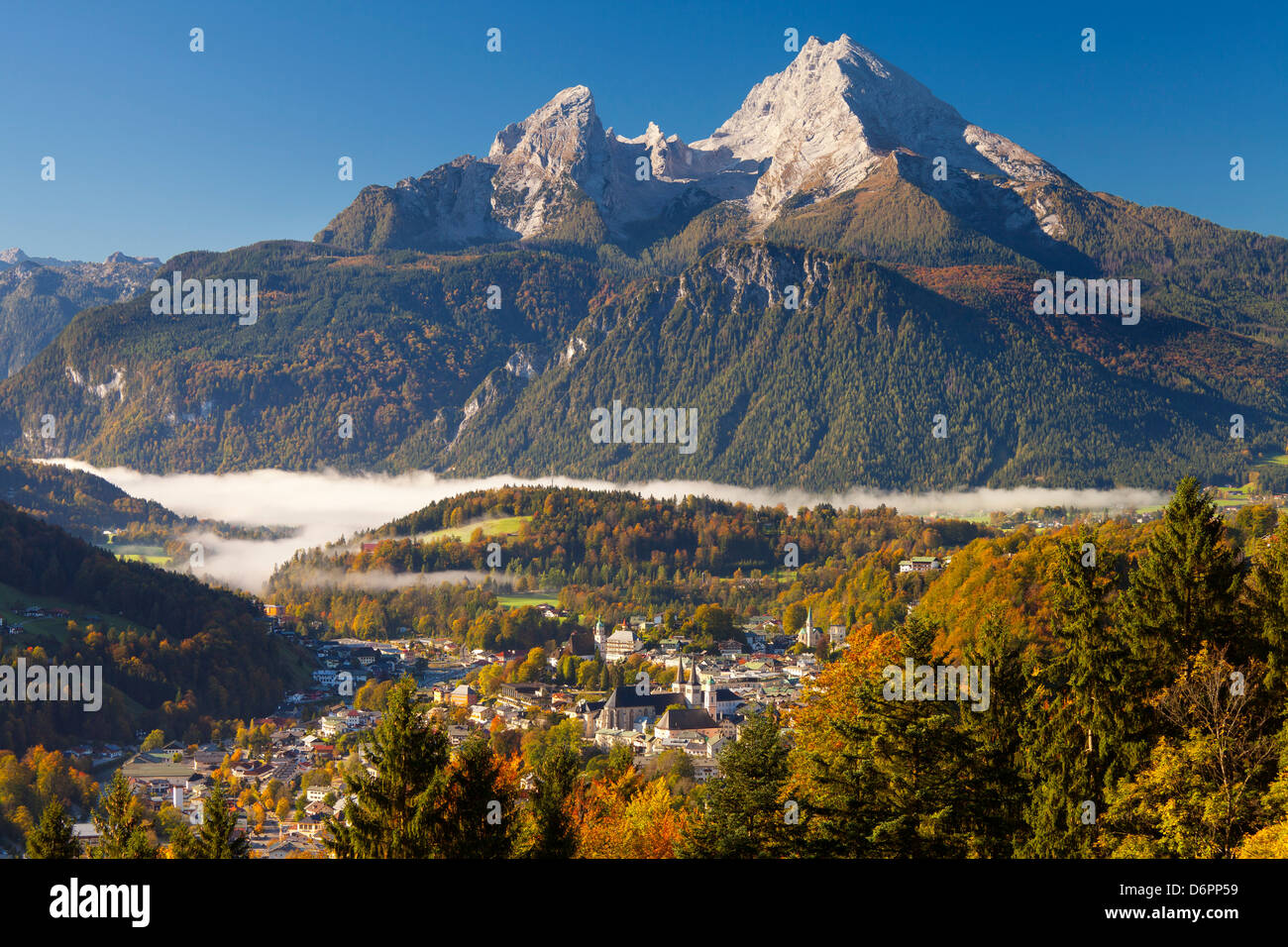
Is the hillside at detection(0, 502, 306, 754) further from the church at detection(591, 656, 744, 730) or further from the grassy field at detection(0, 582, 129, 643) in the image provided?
the church at detection(591, 656, 744, 730)

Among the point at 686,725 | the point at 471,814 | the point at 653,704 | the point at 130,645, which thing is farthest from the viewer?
the point at 130,645

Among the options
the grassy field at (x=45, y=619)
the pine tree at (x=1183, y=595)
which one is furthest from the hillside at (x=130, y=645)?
the pine tree at (x=1183, y=595)

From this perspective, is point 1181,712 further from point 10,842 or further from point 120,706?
point 120,706

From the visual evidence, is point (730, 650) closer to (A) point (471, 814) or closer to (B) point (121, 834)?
(B) point (121, 834)

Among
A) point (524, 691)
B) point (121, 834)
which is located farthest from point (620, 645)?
point (121, 834)

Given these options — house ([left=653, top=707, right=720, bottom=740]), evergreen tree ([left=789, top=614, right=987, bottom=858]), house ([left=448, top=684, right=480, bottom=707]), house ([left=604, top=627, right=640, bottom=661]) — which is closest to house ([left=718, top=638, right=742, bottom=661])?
house ([left=604, top=627, right=640, bottom=661])
